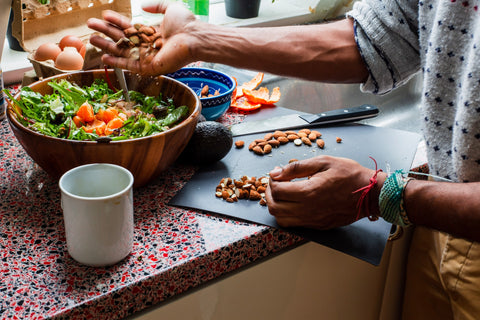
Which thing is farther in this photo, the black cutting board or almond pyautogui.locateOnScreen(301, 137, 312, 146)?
almond pyautogui.locateOnScreen(301, 137, 312, 146)

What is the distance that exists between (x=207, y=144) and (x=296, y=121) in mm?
312

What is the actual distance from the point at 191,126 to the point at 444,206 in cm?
44

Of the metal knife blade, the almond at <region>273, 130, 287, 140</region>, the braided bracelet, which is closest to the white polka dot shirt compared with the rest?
the braided bracelet

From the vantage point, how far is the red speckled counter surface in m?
0.68

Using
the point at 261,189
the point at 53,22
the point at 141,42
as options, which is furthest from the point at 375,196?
the point at 53,22

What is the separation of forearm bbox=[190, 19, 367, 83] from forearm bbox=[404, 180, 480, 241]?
0.32 metres

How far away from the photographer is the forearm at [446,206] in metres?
0.75

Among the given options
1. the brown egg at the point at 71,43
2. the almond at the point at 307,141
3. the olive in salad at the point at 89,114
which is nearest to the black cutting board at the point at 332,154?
the almond at the point at 307,141

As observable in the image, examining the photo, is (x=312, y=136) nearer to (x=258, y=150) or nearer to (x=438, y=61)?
(x=258, y=150)

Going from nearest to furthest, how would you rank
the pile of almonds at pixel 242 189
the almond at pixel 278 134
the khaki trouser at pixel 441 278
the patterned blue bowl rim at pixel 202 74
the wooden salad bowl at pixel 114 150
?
the wooden salad bowl at pixel 114 150 < the pile of almonds at pixel 242 189 < the khaki trouser at pixel 441 278 < the almond at pixel 278 134 < the patterned blue bowl rim at pixel 202 74

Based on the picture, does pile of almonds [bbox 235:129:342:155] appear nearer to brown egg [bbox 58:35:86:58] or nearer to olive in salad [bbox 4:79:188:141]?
olive in salad [bbox 4:79:188:141]

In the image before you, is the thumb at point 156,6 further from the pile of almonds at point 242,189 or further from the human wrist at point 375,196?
the human wrist at point 375,196

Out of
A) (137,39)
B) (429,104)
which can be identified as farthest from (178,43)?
(429,104)

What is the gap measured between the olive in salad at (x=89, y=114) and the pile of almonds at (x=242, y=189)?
0.15m
